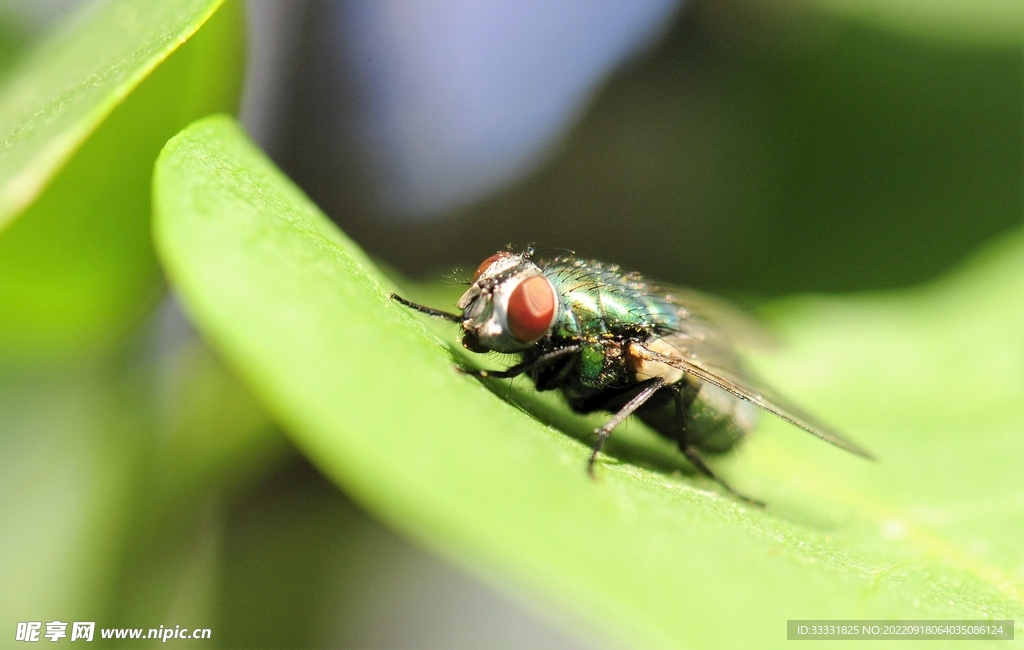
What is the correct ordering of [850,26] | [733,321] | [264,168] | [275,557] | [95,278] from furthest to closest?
1. [850,26]
2. [733,321]
3. [275,557]
4. [95,278]
5. [264,168]

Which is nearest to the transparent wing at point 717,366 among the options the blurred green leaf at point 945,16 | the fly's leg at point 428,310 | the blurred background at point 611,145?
the fly's leg at point 428,310

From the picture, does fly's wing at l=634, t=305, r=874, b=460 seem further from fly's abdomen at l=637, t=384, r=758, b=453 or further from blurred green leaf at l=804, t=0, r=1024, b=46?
blurred green leaf at l=804, t=0, r=1024, b=46

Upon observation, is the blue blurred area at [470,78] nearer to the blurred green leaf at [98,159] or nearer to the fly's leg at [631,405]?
the blurred green leaf at [98,159]

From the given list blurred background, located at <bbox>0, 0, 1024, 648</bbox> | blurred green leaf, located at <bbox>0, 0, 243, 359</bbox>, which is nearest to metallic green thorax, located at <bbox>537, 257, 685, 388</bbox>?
blurred background, located at <bbox>0, 0, 1024, 648</bbox>

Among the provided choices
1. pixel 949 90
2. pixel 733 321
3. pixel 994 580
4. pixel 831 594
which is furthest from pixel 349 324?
pixel 949 90

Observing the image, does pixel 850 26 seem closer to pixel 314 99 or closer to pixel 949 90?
pixel 949 90
